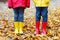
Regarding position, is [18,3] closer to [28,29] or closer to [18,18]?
[18,18]

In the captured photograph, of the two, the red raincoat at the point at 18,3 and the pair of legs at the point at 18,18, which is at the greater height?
the red raincoat at the point at 18,3

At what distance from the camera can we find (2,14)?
10.4m

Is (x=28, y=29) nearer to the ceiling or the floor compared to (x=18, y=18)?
nearer to the floor

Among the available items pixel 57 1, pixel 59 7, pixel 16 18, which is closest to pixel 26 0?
pixel 16 18

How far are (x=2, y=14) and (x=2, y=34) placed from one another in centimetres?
331

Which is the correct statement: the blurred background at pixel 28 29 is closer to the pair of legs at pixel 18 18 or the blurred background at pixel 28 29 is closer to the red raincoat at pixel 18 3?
the pair of legs at pixel 18 18

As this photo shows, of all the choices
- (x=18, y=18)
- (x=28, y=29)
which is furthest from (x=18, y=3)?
(x=28, y=29)

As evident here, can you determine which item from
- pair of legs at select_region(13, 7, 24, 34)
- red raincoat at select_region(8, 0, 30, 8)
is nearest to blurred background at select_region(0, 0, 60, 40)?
pair of legs at select_region(13, 7, 24, 34)

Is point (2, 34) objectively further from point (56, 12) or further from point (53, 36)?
point (56, 12)

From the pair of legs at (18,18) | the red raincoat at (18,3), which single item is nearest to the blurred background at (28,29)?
the pair of legs at (18,18)

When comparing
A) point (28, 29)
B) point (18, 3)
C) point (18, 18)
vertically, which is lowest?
point (28, 29)

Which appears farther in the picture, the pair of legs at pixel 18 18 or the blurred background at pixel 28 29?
the pair of legs at pixel 18 18

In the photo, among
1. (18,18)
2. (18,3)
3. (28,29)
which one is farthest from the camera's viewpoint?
(28,29)

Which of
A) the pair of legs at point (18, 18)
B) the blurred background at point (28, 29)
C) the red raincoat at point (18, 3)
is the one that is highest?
the red raincoat at point (18, 3)
